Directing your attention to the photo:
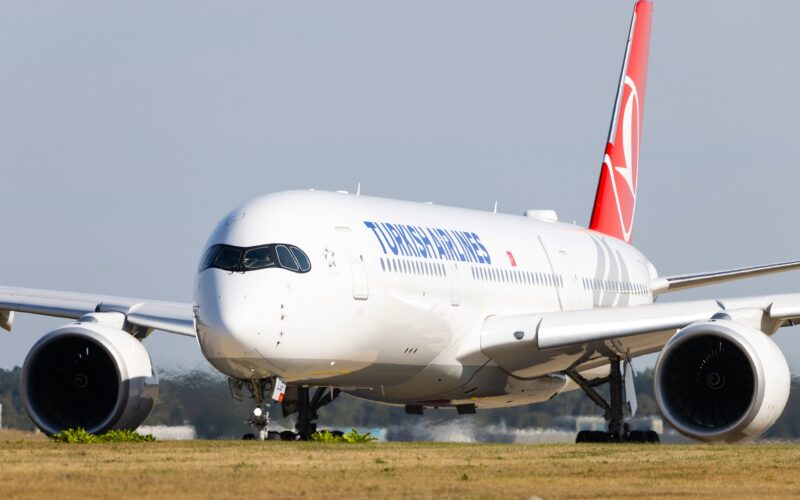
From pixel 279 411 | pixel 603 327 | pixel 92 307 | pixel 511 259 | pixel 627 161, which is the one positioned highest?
pixel 627 161

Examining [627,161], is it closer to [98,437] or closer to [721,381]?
[721,381]

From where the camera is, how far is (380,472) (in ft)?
46.8

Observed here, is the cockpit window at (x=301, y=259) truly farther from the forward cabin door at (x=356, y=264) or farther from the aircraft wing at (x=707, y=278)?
the aircraft wing at (x=707, y=278)

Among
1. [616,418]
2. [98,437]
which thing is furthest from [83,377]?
[616,418]

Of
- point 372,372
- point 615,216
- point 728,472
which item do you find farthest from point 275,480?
point 615,216

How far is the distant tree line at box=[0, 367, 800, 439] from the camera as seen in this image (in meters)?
25.8

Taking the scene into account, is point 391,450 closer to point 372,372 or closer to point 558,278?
point 372,372

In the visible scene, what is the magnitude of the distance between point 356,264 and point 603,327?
431 centimetres

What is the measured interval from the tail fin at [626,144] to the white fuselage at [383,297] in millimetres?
5098

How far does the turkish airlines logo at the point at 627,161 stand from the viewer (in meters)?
33.2

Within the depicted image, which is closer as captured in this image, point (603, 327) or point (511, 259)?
point (603, 327)

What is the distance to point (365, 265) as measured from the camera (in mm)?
20469

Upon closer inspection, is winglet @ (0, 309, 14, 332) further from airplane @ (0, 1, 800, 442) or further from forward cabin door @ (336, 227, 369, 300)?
forward cabin door @ (336, 227, 369, 300)

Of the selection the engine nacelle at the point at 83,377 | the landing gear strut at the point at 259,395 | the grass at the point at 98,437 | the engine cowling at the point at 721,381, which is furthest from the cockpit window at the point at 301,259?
the engine cowling at the point at 721,381
